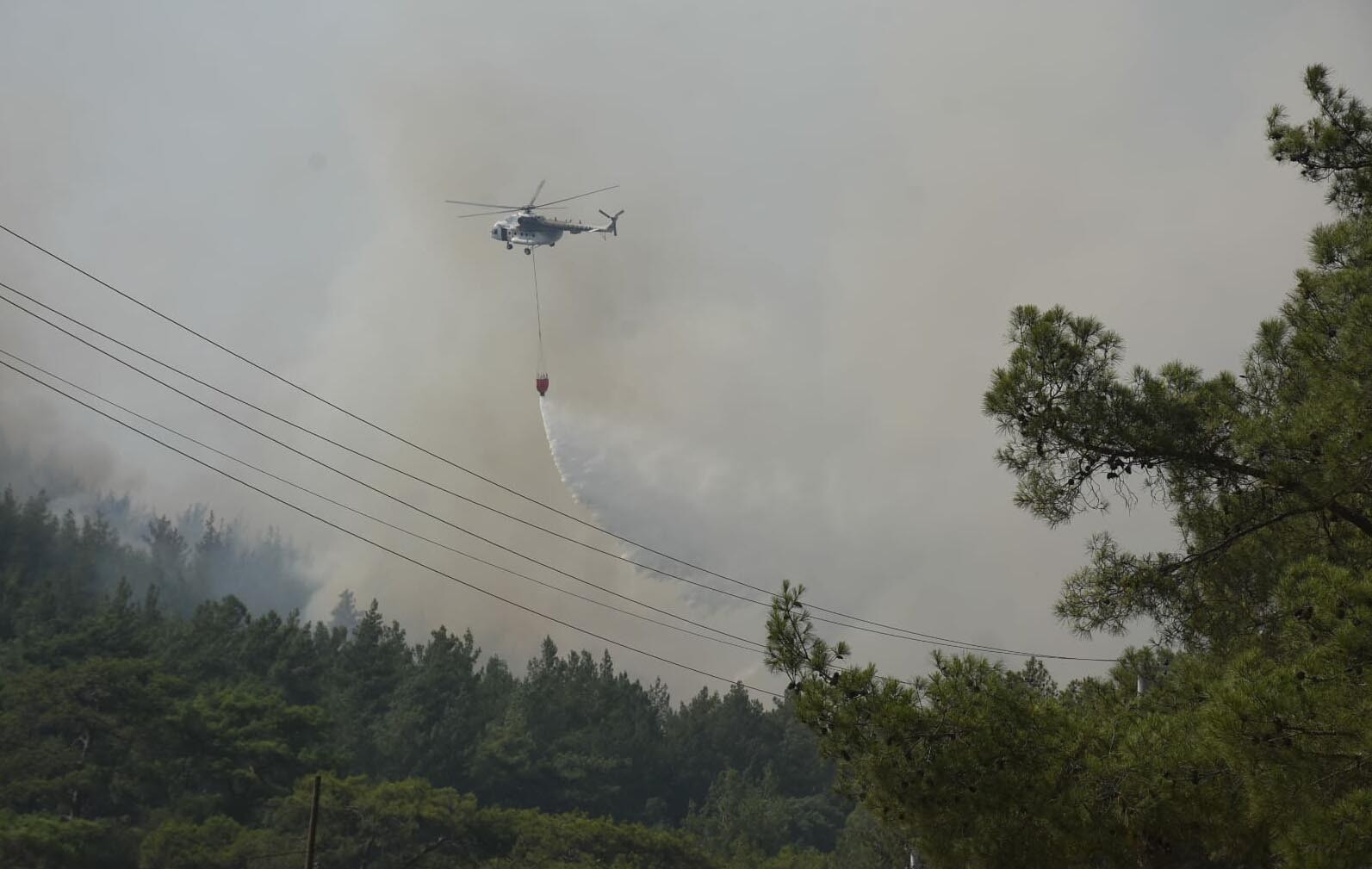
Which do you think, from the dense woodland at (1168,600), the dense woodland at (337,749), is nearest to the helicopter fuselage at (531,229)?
the dense woodland at (337,749)

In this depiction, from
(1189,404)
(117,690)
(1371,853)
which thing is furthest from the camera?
(117,690)

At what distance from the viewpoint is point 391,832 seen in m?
61.9

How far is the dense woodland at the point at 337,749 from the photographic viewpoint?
61938 mm

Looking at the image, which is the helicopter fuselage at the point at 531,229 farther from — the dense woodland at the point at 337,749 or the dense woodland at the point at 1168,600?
the dense woodland at the point at 1168,600

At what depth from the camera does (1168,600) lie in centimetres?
1692

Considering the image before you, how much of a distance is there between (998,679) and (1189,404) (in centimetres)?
387

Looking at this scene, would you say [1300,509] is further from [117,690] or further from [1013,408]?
[117,690]

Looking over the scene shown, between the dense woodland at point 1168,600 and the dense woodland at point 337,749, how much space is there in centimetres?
4718

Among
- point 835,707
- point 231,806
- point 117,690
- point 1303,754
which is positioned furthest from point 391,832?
point 1303,754

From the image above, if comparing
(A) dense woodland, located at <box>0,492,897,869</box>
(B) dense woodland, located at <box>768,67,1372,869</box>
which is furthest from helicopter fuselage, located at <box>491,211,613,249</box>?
(B) dense woodland, located at <box>768,67,1372,869</box>

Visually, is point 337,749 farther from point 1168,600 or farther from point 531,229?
point 1168,600

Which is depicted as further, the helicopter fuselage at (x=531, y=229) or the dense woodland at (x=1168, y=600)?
the helicopter fuselage at (x=531, y=229)

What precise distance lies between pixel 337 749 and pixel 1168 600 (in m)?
77.5

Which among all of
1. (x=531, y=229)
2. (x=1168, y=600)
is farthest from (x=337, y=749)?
(x=1168, y=600)
